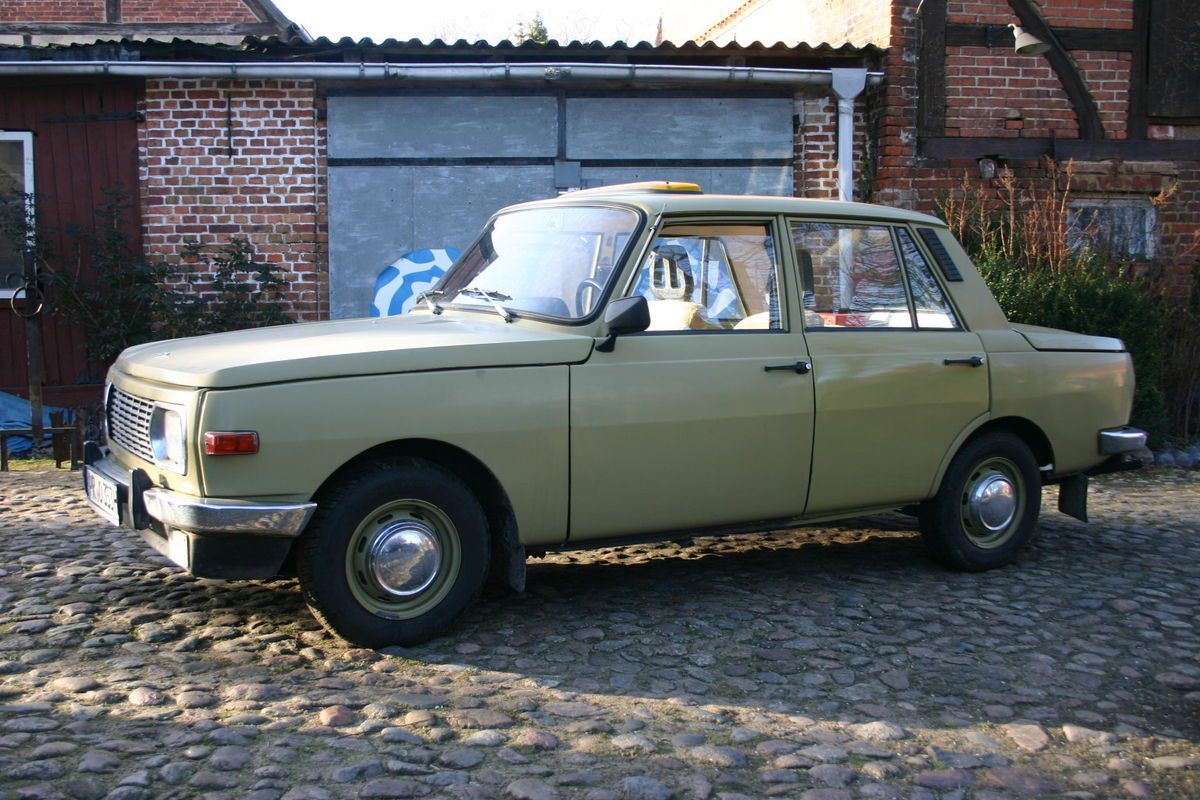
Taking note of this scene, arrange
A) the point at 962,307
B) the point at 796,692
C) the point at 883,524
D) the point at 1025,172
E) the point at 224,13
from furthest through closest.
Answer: the point at 224,13 → the point at 1025,172 → the point at 883,524 → the point at 962,307 → the point at 796,692

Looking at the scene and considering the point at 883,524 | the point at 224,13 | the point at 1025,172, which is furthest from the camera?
the point at 224,13

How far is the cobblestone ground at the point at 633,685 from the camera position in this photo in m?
3.29

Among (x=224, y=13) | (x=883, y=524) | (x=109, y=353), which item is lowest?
(x=883, y=524)

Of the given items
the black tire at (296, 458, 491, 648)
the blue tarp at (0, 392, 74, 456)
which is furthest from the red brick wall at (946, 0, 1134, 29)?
the blue tarp at (0, 392, 74, 456)

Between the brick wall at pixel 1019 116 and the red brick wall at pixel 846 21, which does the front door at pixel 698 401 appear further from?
the red brick wall at pixel 846 21

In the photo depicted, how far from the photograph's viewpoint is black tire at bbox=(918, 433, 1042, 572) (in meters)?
5.57

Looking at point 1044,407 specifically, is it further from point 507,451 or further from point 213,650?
point 213,650

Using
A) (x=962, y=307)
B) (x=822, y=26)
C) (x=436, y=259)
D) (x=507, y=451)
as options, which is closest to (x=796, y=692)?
(x=507, y=451)

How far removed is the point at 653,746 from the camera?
11.5ft

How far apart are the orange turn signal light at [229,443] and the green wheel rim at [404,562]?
510mm

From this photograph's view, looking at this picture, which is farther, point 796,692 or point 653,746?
point 796,692

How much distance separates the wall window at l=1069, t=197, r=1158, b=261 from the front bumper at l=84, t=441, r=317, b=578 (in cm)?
902

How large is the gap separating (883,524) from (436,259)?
16.8ft

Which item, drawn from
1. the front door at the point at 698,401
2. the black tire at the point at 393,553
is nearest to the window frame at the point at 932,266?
the front door at the point at 698,401
